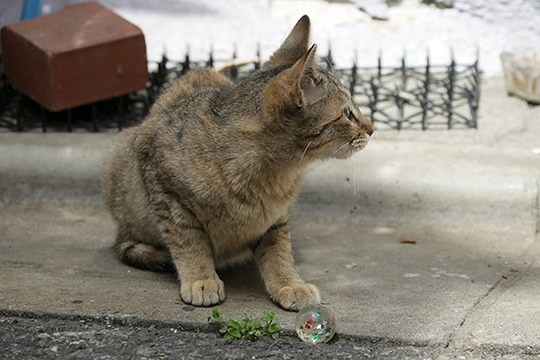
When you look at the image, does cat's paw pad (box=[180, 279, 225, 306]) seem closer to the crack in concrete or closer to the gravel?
the gravel

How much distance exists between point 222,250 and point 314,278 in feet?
1.43

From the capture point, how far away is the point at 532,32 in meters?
7.16

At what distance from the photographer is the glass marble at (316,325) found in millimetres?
3562

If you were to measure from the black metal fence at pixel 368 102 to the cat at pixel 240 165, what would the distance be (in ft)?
5.77

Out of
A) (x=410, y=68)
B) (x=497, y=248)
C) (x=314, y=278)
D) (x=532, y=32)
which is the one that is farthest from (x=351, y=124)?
(x=532, y=32)

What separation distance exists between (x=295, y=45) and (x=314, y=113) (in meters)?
0.59

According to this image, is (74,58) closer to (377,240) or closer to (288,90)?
(377,240)

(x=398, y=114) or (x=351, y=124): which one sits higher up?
(x=351, y=124)

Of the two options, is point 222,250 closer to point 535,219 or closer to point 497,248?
point 497,248

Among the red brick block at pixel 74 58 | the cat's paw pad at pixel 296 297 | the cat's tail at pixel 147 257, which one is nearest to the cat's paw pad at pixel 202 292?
the cat's paw pad at pixel 296 297

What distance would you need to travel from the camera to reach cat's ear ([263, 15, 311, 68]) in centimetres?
427

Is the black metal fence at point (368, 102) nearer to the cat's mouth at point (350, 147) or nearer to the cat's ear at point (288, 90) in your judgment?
the cat's mouth at point (350, 147)

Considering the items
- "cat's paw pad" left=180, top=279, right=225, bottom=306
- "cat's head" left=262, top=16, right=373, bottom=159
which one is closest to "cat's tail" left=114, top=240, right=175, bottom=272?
"cat's paw pad" left=180, top=279, right=225, bottom=306

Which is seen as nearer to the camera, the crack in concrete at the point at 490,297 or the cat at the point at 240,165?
the crack in concrete at the point at 490,297
